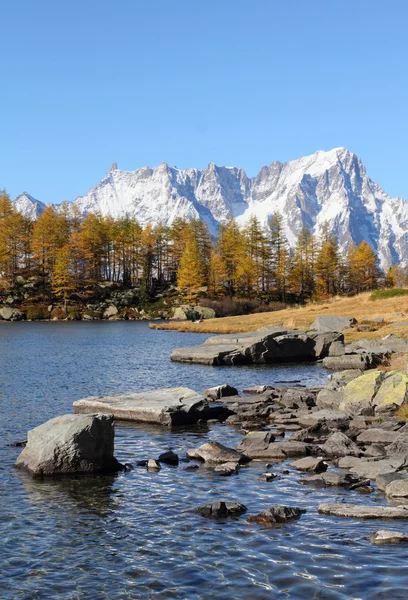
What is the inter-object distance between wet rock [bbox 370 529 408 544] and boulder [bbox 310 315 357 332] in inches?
1747

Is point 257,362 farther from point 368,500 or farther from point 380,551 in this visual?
point 380,551

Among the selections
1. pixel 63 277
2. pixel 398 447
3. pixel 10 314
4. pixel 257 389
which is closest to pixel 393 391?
pixel 398 447

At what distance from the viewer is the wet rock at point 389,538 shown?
11.2 m

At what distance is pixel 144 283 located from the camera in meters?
129

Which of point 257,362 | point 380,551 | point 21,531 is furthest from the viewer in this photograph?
point 257,362

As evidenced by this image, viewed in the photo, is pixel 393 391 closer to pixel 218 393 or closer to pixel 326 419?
pixel 326 419

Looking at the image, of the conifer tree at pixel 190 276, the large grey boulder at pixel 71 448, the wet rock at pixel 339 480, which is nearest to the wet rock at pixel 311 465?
the wet rock at pixel 339 480

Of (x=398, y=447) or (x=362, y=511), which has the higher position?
(x=398, y=447)

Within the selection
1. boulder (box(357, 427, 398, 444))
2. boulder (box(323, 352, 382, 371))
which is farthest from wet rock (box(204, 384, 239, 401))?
boulder (box(323, 352, 382, 371))

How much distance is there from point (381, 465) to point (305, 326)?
46.9m

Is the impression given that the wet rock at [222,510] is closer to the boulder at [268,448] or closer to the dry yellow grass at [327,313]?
the boulder at [268,448]

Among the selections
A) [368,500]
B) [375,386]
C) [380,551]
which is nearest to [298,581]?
[380,551]

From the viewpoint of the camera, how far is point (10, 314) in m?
106

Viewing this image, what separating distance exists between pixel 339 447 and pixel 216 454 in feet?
→ 11.8
